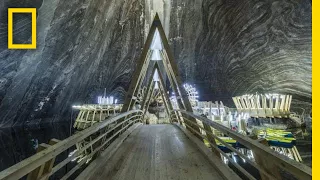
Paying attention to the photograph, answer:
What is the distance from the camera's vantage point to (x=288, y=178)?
13750mm

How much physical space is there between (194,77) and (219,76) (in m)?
6.97

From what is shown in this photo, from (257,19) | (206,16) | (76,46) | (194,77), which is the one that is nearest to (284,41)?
(257,19)

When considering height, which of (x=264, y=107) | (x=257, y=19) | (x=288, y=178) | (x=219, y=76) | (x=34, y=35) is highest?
(x=257, y=19)

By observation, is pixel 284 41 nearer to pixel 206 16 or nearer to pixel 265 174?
pixel 206 16

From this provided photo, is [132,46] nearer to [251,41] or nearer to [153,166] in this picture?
[251,41]

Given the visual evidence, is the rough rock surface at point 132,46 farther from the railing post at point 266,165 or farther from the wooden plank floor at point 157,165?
the railing post at point 266,165

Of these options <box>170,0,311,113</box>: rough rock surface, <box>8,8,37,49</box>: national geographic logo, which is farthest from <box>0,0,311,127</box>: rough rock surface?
<box>8,8,37,49</box>: national geographic logo

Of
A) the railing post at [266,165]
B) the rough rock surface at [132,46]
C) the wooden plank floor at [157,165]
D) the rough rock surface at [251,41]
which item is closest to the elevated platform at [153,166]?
the wooden plank floor at [157,165]

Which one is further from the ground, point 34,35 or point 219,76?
point 34,35

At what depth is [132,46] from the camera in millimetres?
32719

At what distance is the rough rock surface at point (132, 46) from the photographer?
21.3m

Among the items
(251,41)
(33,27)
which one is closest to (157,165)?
(33,27)

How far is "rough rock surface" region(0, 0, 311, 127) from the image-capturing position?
21281 mm

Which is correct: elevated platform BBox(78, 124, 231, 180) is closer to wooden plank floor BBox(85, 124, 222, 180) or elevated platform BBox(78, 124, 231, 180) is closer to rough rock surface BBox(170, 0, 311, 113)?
wooden plank floor BBox(85, 124, 222, 180)
